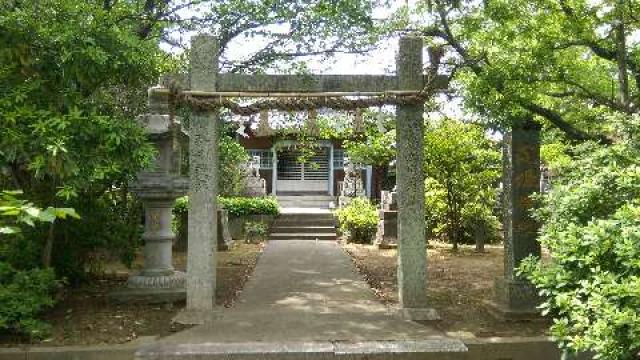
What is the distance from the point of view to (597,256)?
399 centimetres

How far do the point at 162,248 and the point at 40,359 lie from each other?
3.02 metres

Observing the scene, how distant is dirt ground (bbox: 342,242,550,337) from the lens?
6.73 meters

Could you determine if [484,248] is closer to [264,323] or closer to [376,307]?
[376,307]

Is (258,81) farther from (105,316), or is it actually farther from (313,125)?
(313,125)

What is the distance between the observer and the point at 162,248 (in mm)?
8516

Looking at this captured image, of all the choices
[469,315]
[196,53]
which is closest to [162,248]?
[196,53]

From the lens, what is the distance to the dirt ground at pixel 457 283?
265 inches

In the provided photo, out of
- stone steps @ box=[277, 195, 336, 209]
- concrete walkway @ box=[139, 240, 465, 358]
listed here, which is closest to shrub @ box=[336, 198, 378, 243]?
concrete walkway @ box=[139, 240, 465, 358]

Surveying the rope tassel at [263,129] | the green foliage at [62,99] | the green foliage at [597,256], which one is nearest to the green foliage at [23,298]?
the green foliage at [62,99]

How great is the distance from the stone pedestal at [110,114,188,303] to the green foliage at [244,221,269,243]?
8.28 m

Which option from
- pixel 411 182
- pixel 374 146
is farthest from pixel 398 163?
pixel 374 146

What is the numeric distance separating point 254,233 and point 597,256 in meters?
13.8

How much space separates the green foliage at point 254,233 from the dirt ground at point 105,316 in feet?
22.5

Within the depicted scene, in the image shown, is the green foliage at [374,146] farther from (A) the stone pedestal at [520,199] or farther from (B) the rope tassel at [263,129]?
(B) the rope tassel at [263,129]
